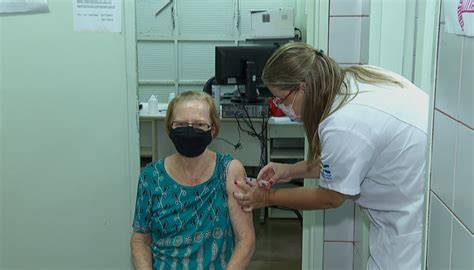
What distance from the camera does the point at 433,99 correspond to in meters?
1.12

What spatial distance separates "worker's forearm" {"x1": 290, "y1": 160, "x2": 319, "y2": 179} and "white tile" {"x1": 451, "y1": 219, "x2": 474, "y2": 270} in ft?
3.45

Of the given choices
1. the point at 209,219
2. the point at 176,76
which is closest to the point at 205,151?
the point at 209,219

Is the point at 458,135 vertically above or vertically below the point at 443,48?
below

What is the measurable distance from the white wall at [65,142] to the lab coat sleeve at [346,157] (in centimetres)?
100

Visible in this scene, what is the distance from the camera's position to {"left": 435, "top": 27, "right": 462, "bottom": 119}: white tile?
0.97m

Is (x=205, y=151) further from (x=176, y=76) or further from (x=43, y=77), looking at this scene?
(x=176, y=76)

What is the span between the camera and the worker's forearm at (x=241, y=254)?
6.24 feet

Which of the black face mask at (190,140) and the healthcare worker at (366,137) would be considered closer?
the healthcare worker at (366,137)

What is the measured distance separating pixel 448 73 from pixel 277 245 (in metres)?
3.25

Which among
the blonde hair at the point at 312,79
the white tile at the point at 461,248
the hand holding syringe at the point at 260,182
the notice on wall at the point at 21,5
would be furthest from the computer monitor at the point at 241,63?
the white tile at the point at 461,248

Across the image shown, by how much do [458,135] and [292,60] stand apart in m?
0.76

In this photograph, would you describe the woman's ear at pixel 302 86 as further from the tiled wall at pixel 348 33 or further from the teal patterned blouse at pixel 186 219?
the tiled wall at pixel 348 33

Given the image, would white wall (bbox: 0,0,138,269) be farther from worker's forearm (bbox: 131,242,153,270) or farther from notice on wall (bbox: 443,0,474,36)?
notice on wall (bbox: 443,0,474,36)

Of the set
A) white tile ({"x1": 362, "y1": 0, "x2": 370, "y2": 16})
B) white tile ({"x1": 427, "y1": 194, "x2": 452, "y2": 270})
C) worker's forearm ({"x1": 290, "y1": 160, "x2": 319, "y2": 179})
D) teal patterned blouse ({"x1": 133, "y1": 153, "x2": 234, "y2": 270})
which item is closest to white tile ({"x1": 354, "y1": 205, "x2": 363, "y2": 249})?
worker's forearm ({"x1": 290, "y1": 160, "x2": 319, "y2": 179})
